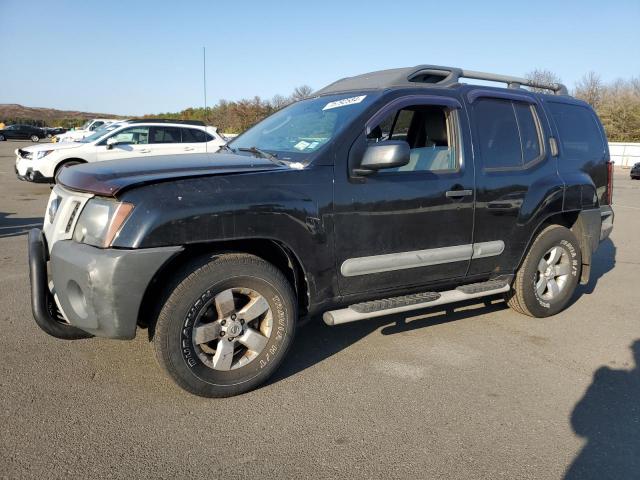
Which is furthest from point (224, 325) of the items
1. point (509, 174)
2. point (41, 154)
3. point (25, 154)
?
point (25, 154)

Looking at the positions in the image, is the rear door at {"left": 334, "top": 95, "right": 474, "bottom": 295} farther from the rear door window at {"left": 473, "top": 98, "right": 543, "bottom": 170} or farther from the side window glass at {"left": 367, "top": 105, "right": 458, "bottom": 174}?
the rear door window at {"left": 473, "top": 98, "right": 543, "bottom": 170}

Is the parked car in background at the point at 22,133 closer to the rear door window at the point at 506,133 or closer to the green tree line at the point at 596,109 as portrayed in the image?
the green tree line at the point at 596,109

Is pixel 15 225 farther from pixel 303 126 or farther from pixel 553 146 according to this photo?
pixel 553 146

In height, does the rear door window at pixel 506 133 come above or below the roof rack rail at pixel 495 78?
below

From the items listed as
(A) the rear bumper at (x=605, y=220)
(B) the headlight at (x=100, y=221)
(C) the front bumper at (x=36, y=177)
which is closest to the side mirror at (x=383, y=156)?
(B) the headlight at (x=100, y=221)

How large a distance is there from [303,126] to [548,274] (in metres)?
2.65

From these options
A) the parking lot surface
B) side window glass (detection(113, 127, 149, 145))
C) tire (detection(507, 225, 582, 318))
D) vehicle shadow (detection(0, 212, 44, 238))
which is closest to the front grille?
side window glass (detection(113, 127, 149, 145))

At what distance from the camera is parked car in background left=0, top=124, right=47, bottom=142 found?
4695 centimetres

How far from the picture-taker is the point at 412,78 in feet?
13.2

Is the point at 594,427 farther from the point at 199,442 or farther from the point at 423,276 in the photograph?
the point at 199,442

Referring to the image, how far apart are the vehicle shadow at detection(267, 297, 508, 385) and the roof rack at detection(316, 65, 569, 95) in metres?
1.98

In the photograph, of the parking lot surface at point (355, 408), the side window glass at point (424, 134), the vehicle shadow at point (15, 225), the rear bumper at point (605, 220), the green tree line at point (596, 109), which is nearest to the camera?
the parking lot surface at point (355, 408)

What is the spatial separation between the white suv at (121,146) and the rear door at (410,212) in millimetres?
8728

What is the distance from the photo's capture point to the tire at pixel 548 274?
455 centimetres
